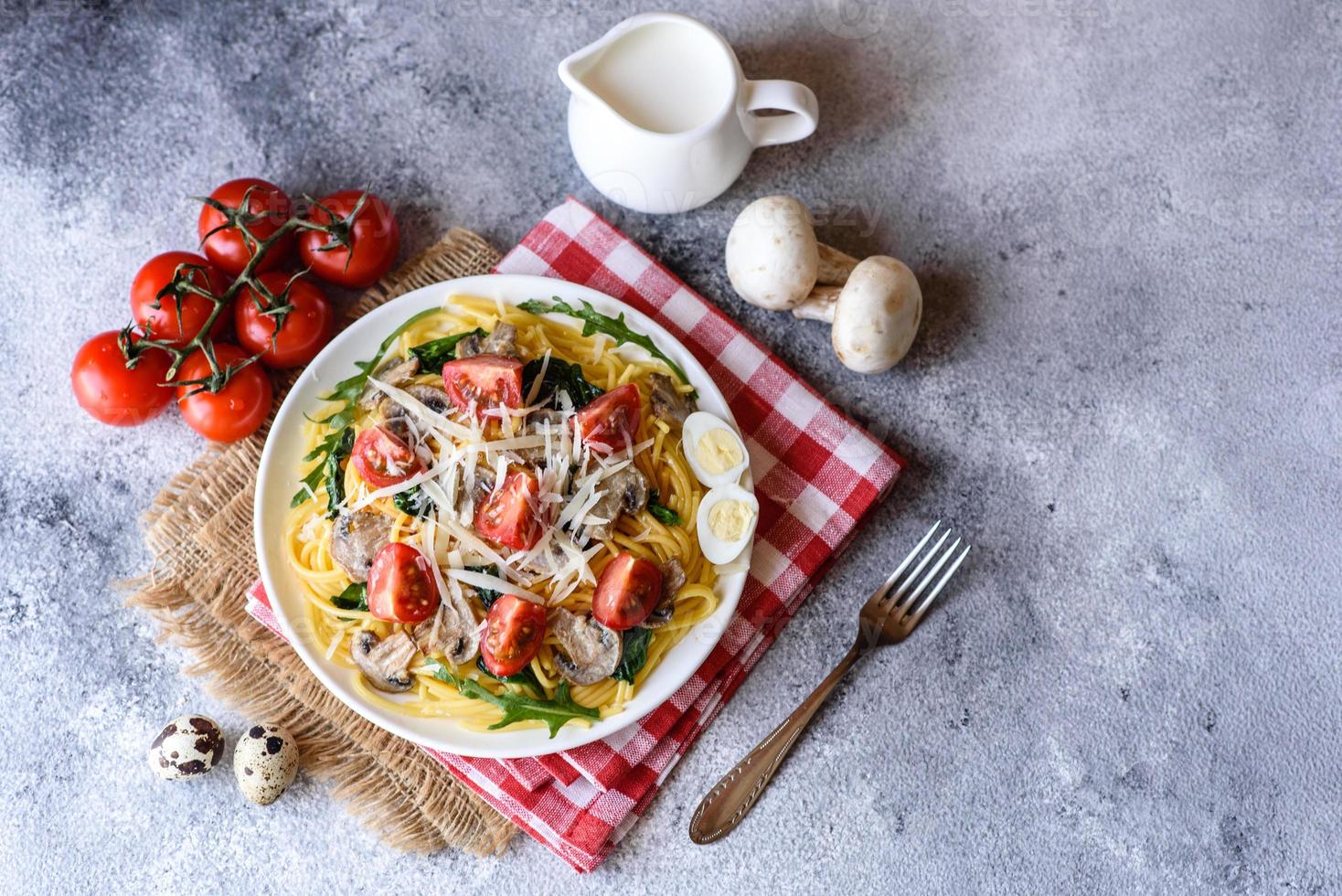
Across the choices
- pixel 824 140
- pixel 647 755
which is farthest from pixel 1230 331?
pixel 647 755

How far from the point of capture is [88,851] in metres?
3.22

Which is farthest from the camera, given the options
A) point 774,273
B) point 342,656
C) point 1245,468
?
point 1245,468

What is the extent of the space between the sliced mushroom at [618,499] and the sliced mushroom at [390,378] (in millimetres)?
665

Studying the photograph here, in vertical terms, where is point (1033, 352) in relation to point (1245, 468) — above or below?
above

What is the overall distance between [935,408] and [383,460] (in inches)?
69.4

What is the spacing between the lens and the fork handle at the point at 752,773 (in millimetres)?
3125

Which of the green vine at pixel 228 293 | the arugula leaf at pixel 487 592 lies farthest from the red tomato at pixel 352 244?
the arugula leaf at pixel 487 592

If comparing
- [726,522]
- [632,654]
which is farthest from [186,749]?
[726,522]

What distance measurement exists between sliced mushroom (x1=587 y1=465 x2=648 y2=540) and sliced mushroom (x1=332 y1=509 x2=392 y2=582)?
59 cm

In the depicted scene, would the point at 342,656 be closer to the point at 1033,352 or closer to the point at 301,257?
the point at 301,257

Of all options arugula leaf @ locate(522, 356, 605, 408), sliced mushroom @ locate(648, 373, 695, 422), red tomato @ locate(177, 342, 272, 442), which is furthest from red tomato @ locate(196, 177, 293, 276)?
sliced mushroom @ locate(648, 373, 695, 422)

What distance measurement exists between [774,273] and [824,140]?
2.30 ft

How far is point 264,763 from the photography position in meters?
3.05

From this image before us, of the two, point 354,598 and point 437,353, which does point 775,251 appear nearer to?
point 437,353
